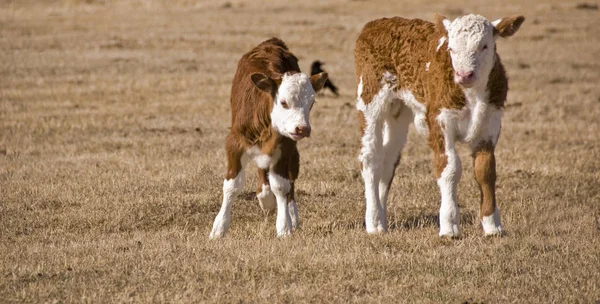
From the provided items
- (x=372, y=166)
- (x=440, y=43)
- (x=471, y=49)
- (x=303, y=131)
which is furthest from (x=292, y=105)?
(x=471, y=49)

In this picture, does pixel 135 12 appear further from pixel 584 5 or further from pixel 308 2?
pixel 584 5

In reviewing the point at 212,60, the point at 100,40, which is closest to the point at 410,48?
the point at 212,60

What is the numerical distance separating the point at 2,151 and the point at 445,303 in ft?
27.3

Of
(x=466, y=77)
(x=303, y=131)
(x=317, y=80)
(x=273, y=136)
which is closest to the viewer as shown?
(x=466, y=77)

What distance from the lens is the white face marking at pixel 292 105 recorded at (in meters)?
8.05

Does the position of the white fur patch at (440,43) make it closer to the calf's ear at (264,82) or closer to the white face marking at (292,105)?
the white face marking at (292,105)

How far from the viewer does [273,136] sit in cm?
838

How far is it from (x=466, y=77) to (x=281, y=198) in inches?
81.1

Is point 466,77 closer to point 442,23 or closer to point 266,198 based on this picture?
point 442,23

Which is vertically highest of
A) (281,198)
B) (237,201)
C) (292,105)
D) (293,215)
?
(292,105)

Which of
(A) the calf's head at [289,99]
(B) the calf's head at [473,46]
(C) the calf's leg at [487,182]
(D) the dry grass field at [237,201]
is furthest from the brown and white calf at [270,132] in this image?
(C) the calf's leg at [487,182]

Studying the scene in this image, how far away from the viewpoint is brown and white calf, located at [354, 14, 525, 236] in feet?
25.4

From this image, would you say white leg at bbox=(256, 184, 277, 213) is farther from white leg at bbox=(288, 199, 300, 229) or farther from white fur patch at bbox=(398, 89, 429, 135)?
white fur patch at bbox=(398, 89, 429, 135)

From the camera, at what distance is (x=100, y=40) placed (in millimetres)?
25422
